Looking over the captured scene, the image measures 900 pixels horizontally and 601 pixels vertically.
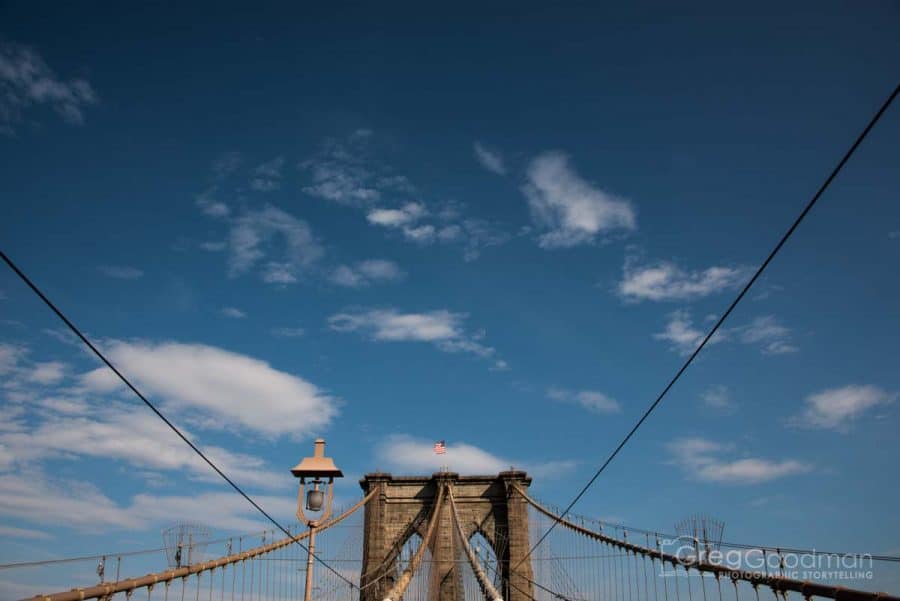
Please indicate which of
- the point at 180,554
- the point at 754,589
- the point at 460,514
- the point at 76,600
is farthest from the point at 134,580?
the point at 460,514

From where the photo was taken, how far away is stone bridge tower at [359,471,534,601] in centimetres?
3538

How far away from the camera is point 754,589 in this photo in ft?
36.8

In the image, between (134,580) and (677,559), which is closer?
(134,580)

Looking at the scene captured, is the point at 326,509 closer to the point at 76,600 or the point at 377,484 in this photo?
the point at 76,600

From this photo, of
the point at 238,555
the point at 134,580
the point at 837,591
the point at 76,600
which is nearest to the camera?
the point at 76,600

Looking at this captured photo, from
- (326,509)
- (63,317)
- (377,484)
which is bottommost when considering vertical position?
(326,509)

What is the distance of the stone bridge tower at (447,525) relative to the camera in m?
35.4

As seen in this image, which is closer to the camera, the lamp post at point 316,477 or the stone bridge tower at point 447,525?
the lamp post at point 316,477

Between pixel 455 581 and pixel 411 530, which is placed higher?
pixel 411 530

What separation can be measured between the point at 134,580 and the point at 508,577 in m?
28.3

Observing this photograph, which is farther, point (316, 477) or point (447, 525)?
point (447, 525)

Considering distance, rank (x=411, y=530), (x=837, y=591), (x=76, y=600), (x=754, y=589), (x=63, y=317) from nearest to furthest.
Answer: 1. (x=63, y=317)
2. (x=76, y=600)
3. (x=837, y=591)
4. (x=754, y=589)
5. (x=411, y=530)

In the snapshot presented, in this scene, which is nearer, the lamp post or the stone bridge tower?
the lamp post

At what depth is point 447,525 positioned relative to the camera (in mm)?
36812
